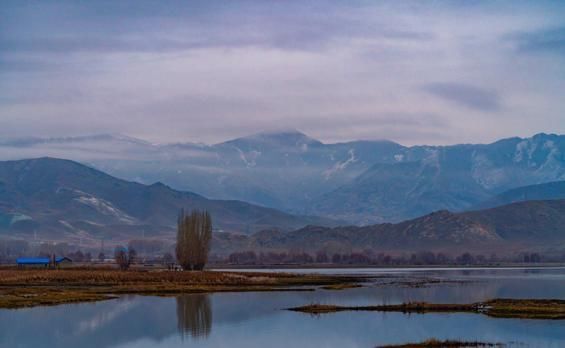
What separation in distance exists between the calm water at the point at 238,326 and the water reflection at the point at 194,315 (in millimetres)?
62

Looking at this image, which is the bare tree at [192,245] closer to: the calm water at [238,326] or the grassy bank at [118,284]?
the grassy bank at [118,284]

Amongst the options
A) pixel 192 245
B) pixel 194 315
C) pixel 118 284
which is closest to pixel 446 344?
pixel 194 315

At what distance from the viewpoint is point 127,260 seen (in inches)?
5300

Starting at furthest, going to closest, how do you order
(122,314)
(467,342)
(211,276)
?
(211,276) → (122,314) → (467,342)

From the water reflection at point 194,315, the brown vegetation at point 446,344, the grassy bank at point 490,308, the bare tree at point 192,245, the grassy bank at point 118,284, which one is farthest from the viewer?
the bare tree at point 192,245

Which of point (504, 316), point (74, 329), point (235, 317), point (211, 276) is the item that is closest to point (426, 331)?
point (504, 316)

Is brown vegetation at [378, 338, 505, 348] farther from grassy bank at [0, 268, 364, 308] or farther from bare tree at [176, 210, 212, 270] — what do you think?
bare tree at [176, 210, 212, 270]

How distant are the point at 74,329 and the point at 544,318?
30.3 meters

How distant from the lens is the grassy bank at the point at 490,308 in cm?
6365

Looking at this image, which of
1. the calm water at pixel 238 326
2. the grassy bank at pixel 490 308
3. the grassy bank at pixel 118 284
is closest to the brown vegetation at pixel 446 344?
the calm water at pixel 238 326

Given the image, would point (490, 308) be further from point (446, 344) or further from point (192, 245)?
point (192, 245)

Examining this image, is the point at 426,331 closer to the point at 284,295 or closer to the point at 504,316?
the point at 504,316

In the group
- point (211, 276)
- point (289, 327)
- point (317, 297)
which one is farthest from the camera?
point (211, 276)

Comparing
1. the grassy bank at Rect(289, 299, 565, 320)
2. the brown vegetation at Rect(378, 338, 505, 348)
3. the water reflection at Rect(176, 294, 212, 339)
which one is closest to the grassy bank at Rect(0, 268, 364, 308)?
the water reflection at Rect(176, 294, 212, 339)
